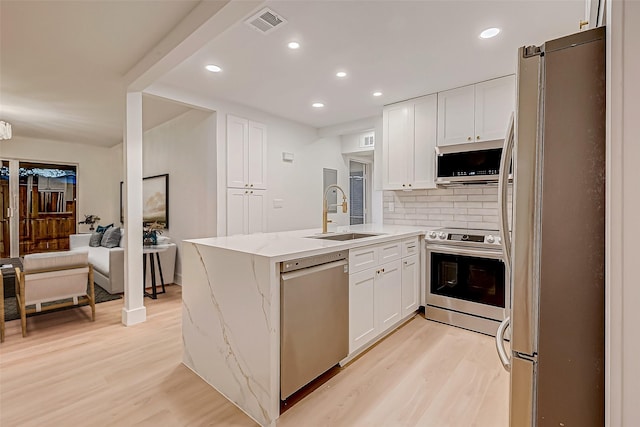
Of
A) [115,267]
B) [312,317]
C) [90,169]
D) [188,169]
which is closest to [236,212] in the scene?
[188,169]

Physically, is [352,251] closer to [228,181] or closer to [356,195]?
[228,181]

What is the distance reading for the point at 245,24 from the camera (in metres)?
2.29

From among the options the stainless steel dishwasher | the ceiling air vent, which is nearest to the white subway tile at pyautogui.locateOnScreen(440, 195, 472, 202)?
the stainless steel dishwasher

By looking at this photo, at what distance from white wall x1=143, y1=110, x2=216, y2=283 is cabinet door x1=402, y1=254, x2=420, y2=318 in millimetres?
2411

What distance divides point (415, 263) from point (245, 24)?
2.61 meters

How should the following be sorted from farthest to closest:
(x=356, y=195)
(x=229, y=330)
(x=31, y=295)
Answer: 1. (x=356, y=195)
2. (x=31, y=295)
3. (x=229, y=330)

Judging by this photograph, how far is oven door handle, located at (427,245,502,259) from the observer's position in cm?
285

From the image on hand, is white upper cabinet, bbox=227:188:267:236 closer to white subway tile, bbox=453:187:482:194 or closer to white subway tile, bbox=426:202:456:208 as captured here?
white subway tile, bbox=426:202:456:208

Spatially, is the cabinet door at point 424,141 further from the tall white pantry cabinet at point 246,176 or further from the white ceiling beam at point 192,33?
the white ceiling beam at point 192,33

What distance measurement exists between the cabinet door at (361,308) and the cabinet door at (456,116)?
75.4 inches

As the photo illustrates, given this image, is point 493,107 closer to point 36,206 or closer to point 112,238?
point 112,238

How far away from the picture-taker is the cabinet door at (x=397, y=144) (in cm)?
393
